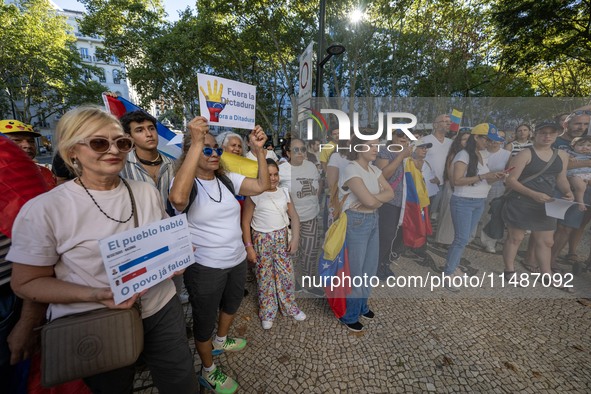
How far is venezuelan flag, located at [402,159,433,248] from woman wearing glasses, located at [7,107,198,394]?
2433 millimetres

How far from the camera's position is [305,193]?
2938 millimetres

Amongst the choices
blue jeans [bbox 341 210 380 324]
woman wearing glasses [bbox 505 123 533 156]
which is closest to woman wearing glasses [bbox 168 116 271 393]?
blue jeans [bbox 341 210 380 324]

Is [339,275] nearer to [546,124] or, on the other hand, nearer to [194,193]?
[194,193]

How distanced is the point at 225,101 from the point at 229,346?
86.7 inches

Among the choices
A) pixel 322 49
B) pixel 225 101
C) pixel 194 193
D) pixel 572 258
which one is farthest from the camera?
pixel 322 49

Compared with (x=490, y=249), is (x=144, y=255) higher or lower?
higher

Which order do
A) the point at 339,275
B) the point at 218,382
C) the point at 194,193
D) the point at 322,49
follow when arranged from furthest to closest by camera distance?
the point at 322,49, the point at 339,275, the point at 218,382, the point at 194,193

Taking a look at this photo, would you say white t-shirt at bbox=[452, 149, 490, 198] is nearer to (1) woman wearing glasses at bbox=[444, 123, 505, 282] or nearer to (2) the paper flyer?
(1) woman wearing glasses at bbox=[444, 123, 505, 282]

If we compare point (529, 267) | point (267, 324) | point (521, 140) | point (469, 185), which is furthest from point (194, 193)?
point (529, 267)

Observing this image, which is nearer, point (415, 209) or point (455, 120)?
point (455, 120)

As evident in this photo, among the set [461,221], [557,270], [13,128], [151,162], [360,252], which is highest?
[13,128]

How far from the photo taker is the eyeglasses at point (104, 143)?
116 centimetres

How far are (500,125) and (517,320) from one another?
82.4 inches

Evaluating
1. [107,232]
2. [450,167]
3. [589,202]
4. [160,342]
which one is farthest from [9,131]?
[589,202]
